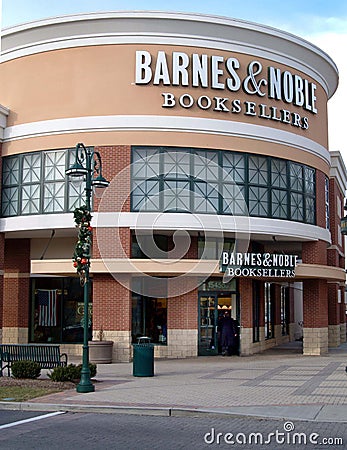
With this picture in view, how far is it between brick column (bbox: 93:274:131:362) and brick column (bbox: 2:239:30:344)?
521cm

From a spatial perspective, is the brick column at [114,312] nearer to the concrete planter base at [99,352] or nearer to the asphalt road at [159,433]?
the concrete planter base at [99,352]

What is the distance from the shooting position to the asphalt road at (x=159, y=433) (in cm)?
1042

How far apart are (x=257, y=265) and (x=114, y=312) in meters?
5.72

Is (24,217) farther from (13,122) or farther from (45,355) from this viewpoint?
(45,355)

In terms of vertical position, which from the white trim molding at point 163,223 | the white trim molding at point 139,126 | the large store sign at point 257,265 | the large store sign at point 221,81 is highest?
the large store sign at point 221,81

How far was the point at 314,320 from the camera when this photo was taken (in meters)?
29.0

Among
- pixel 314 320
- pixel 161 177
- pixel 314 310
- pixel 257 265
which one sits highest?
pixel 161 177

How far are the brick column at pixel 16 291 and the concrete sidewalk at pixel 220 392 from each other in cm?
670

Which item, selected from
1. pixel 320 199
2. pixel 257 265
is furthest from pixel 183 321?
pixel 320 199

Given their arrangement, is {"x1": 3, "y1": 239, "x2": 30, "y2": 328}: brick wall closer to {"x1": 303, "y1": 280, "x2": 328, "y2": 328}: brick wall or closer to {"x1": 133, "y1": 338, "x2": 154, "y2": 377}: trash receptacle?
{"x1": 133, "y1": 338, "x2": 154, "y2": 377}: trash receptacle

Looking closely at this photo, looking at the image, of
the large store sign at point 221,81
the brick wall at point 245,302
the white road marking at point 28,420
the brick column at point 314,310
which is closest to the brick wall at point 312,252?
the brick column at point 314,310

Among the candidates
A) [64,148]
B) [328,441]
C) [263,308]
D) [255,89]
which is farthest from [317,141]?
[328,441]

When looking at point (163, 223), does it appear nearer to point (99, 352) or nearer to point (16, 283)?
point (99, 352)

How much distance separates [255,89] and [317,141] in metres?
4.71
